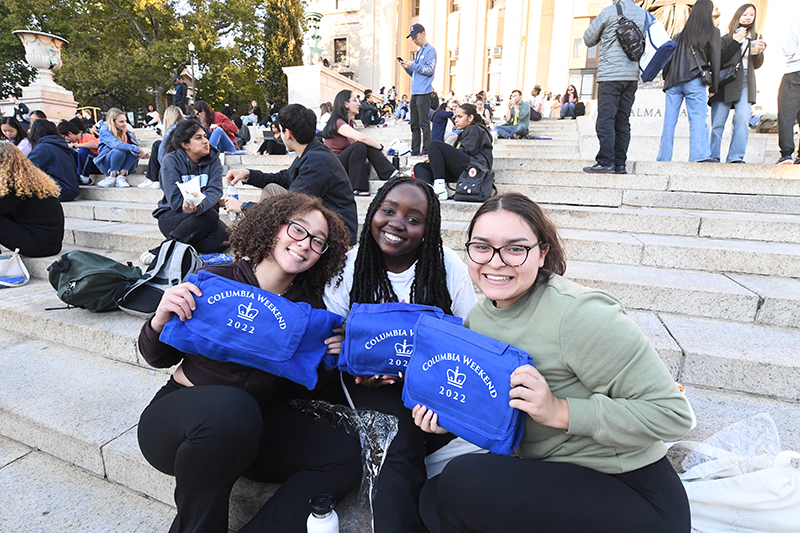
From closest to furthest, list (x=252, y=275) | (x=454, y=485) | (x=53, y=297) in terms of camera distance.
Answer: (x=454, y=485)
(x=252, y=275)
(x=53, y=297)

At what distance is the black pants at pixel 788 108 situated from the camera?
537 centimetres

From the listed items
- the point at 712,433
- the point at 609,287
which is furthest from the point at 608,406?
the point at 609,287

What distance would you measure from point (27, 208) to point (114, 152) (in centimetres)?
390

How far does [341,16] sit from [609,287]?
3545cm

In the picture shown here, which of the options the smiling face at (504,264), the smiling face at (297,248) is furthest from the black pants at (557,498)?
the smiling face at (297,248)

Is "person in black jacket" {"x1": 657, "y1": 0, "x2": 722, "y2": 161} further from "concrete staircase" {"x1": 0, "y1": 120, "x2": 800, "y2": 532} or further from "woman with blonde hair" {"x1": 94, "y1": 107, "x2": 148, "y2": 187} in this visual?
"woman with blonde hair" {"x1": 94, "y1": 107, "x2": 148, "y2": 187}

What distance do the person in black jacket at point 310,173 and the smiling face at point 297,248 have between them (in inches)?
60.8

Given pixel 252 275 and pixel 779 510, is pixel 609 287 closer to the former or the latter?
pixel 779 510

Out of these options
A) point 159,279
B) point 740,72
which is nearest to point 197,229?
point 159,279

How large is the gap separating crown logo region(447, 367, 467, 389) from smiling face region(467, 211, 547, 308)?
11.1 inches

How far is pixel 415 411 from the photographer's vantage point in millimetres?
1457

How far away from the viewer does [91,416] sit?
7.45ft

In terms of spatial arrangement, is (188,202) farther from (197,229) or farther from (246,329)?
(246,329)

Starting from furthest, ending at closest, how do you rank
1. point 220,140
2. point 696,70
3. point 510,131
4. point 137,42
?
point 137,42, point 510,131, point 220,140, point 696,70
